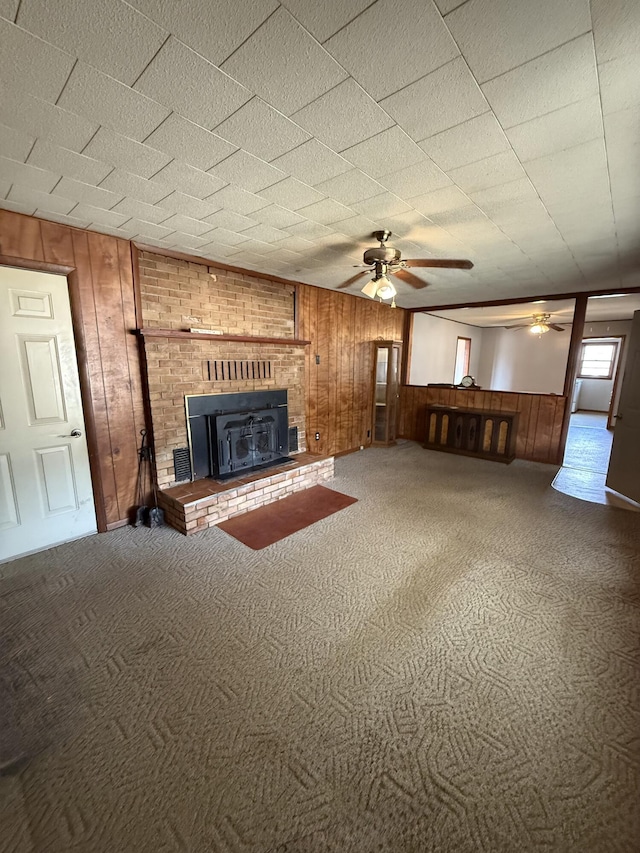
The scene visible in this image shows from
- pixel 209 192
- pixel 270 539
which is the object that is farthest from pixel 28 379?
pixel 270 539

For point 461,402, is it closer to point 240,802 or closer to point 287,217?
point 287,217

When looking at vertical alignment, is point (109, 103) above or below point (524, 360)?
above

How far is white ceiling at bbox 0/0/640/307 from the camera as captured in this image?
41.4 inches

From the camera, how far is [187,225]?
A: 8.56ft

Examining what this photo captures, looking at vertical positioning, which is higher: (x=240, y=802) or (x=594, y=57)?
(x=594, y=57)

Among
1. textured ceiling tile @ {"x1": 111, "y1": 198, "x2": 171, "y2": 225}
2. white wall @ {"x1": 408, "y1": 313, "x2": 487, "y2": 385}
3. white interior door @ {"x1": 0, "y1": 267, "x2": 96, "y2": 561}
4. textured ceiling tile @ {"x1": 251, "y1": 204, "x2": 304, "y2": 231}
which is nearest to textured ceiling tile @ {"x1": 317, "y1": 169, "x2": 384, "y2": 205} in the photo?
textured ceiling tile @ {"x1": 251, "y1": 204, "x2": 304, "y2": 231}

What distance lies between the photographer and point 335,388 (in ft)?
17.3

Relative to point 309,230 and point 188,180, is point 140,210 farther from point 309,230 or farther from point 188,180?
point 309,230

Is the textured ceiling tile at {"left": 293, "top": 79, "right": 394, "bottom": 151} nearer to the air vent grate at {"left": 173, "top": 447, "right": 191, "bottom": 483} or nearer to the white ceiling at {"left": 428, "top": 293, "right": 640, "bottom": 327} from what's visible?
the air vent grate at {"left": 173, "top": 447, "right": 191, "bottom": 483}

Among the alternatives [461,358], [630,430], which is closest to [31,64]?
[630,430]

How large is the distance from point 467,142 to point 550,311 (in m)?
6.57

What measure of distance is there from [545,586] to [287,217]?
3114mm

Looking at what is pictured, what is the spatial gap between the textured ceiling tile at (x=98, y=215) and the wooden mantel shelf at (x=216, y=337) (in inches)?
31.7

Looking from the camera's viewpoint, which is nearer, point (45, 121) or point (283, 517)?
point (45, 121)
